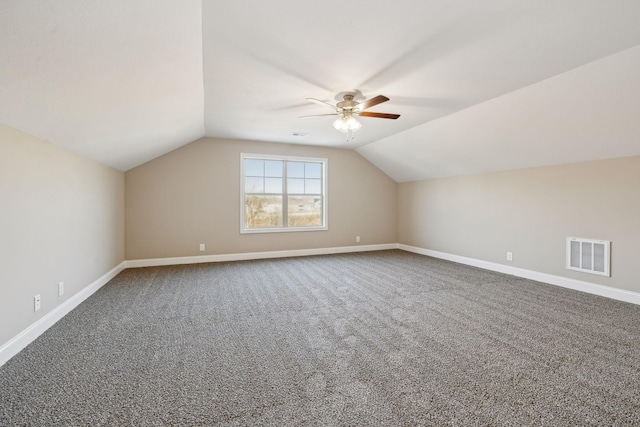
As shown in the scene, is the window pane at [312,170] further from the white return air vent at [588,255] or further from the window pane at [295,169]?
the white return air vent at [588,255]

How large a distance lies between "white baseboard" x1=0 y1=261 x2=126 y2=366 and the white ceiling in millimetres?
1607

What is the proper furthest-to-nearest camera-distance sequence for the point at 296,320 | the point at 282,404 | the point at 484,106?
the point at 484,106 → the point at 296,320 → the point at 282,404

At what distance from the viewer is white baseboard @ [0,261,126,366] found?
2081mm

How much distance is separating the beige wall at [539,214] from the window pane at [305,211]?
2314 mm

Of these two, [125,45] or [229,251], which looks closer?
[125,45]

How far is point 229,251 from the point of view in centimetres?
561

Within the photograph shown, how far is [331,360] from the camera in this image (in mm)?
2094

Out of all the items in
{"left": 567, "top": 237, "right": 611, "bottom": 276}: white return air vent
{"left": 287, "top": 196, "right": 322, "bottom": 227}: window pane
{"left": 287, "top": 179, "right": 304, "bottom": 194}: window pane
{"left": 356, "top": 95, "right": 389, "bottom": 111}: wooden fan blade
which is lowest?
{"left": 567, "top": 237, "right": 611, "bottom": 276}: white return air vent

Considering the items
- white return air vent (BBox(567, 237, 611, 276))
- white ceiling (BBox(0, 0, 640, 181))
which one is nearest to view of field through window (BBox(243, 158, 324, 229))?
white ceiling (BBox(0, 0, 640, 181))

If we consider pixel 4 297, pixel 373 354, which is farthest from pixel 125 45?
pixel 373 354

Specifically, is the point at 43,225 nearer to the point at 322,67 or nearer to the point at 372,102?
the point at 322,67

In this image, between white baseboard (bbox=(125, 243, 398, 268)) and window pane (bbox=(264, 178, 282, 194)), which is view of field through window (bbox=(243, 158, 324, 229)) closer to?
window pane (bbox=(264, 178, 282, 194))

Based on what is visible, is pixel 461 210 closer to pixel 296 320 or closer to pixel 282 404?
pixel 296 320

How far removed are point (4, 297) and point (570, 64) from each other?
483 centimetres
